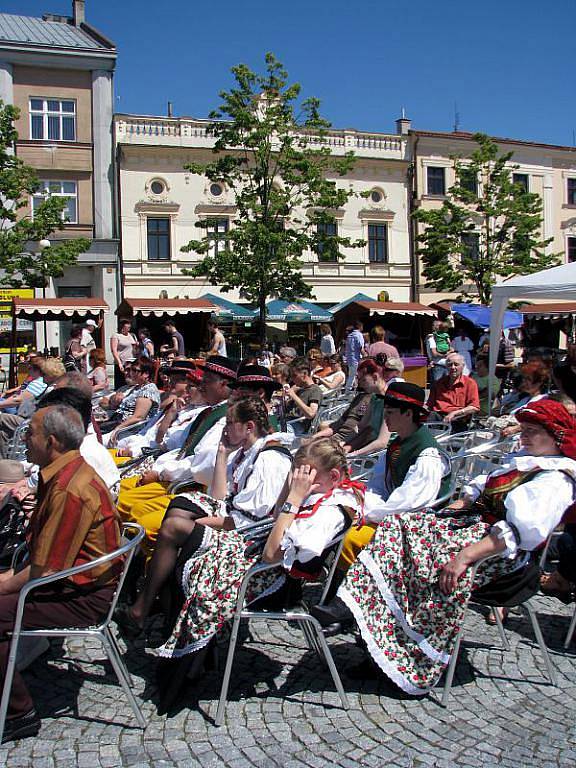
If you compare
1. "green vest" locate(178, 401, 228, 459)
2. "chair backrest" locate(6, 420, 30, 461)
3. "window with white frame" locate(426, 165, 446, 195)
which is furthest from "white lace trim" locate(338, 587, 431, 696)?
"window with white frame" locate(426, 165, 446, 195)

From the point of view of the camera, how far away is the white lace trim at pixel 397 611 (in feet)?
11.3

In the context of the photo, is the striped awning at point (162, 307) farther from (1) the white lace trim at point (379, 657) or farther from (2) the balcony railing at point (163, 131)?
(1) the white lace trim at point (379, 657)

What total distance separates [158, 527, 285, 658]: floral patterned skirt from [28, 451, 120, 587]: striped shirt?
40cm

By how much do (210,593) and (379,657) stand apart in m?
0.85

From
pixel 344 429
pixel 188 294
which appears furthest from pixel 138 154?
pixel 344 429

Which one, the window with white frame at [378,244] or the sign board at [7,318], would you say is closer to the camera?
the sign board at [7,318]

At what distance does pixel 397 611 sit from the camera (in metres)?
3.50

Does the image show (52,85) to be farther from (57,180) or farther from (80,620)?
(80,620)

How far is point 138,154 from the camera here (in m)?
30.2

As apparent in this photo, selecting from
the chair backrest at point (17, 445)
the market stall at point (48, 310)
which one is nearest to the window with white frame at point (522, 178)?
the market stall at point (48, 310)

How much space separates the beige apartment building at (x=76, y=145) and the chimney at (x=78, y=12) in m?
3.71

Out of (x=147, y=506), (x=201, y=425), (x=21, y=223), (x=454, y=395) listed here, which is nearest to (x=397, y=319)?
(x=21, y=223)

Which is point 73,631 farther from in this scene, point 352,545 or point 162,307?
point 162,307

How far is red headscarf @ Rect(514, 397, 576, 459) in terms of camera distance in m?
3.59
